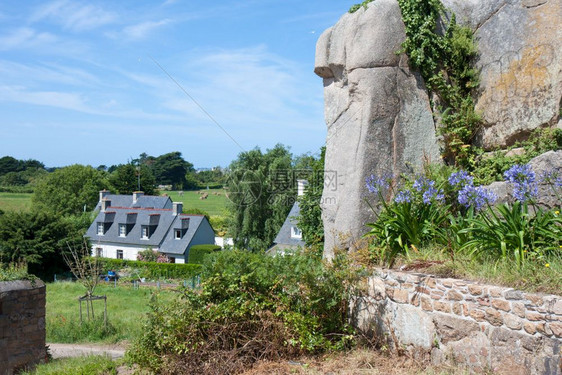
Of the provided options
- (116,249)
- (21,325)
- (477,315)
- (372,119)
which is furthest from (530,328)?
(116,249)

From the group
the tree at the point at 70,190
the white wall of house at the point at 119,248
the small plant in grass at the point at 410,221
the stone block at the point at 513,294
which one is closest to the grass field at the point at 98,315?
the small plant in grass at the point at 410,221

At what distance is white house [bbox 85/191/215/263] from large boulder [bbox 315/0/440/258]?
112 ft

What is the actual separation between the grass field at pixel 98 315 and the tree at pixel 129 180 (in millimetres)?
43624

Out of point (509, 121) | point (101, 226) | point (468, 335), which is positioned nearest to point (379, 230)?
point (468, 335)

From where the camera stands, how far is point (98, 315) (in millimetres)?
19438

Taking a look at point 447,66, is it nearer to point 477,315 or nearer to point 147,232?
point 477,315

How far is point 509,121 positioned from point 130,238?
40634 mm

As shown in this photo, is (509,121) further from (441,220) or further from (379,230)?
(379,230)

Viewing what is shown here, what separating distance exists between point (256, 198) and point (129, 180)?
42.5 meters

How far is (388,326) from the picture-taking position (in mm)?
7234

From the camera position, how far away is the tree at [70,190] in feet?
203

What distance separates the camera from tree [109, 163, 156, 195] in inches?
2827

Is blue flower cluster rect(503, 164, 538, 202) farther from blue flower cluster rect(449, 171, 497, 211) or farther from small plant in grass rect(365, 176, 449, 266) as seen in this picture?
small plant in grass rect(365, 176, 449, 266)

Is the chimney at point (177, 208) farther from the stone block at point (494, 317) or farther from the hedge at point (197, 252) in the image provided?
the stone block at point (494, 317)
